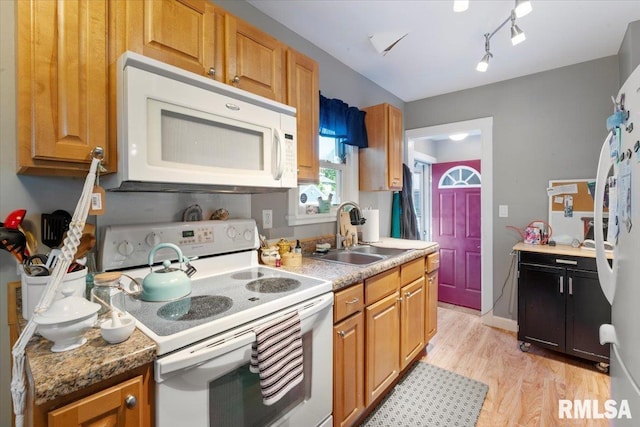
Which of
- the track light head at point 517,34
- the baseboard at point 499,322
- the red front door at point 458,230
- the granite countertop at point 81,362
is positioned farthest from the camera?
the red front door at point 458,230

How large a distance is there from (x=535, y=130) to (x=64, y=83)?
346 centimetres

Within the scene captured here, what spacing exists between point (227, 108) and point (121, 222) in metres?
0.68

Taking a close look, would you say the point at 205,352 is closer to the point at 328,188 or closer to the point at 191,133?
the point at 191,133

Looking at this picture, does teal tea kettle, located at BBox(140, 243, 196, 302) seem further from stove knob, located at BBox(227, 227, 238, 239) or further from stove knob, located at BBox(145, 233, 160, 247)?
stove knob, located at BBox(227, 227, 238, 239)

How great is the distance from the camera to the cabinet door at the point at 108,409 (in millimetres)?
683

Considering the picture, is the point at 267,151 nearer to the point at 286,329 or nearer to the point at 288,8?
the point at 286,329

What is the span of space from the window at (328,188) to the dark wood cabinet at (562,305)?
162 centimetres

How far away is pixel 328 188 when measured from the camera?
2578mm

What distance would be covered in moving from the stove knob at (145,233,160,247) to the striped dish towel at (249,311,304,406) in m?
0.66

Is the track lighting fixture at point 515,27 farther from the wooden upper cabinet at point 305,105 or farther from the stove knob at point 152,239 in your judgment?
the stove knob at point 152,239

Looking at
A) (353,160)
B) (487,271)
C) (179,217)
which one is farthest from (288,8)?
(487,271)

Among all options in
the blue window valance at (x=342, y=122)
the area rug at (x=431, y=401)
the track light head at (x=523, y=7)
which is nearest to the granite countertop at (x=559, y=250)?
the area rug at (x=431, y=401)

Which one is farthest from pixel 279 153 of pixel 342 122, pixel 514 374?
pixel 514 374

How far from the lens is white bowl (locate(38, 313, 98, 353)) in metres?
0.74
